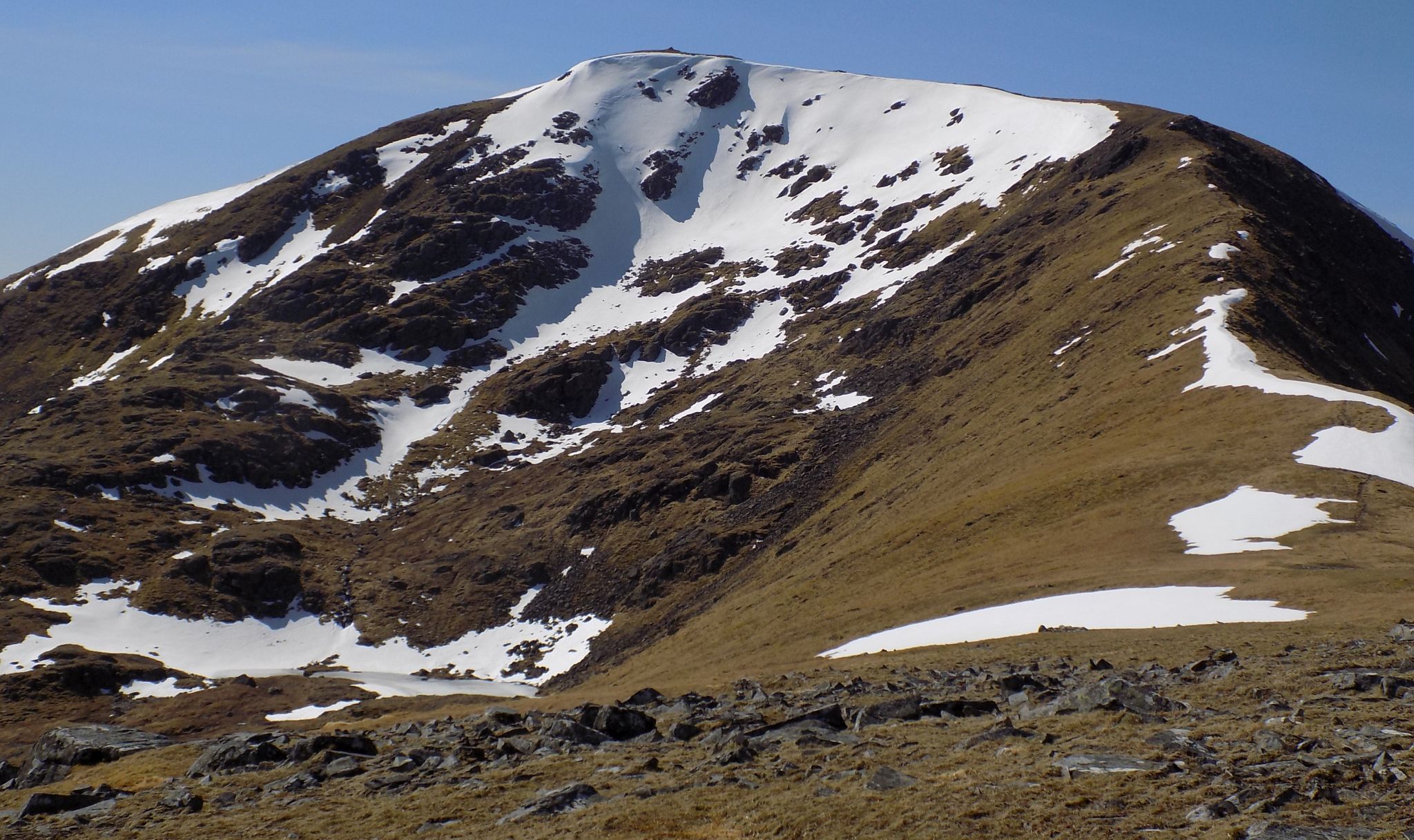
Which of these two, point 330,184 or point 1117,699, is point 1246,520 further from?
point 330,184

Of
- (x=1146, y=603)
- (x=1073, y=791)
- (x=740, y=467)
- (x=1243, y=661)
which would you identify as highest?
(x=740, y=467)

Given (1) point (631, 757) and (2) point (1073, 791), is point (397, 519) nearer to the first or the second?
(1) point (631, 757)

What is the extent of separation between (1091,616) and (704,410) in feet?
261

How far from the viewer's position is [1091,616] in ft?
115

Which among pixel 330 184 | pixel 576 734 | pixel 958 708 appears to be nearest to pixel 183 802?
pixel 576 734

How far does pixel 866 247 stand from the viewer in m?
139

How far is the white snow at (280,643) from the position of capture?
77438 millimetres

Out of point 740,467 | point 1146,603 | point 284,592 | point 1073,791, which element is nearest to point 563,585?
point 740,467

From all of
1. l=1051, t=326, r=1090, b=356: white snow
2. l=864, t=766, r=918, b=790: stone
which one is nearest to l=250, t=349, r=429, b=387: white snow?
l=1051, t=326, r=1090, b=356: white snow

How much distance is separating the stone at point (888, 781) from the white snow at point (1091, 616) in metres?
19.0

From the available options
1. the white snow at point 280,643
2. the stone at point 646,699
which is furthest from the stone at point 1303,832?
the white snow at point 280,643

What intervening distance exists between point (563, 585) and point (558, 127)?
131681 millimetres

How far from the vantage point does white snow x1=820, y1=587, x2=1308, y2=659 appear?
32562 millimetres

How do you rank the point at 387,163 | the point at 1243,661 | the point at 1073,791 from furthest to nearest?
the point at 387,163 < the point at 1243,661 < the point at 1073,791
